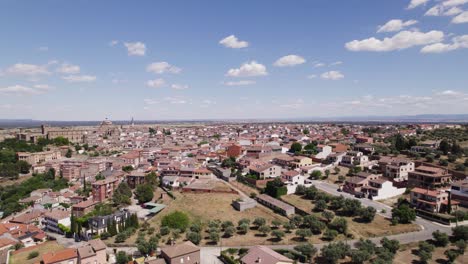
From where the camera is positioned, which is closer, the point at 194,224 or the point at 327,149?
the point at 194,224

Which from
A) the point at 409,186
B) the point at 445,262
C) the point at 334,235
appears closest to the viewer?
the point at 445,262

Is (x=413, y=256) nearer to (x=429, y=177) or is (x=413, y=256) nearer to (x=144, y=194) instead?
(x=429, y=177)

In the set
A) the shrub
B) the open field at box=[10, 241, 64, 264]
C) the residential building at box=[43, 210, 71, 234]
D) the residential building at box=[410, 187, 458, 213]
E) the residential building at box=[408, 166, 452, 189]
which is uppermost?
the residential building at box=[408, 166, 452, 189]

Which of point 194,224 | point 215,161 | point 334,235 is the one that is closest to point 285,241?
point 334,235

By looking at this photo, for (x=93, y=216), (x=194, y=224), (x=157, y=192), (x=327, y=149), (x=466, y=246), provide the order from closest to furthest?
1. (x=466, y=246)
2. (x=194, y=224)
3. (x=93, y=216)
4. (x=157, y=192)
5. (x=327, y=149)

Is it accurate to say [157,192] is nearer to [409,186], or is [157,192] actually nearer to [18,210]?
[18,210]

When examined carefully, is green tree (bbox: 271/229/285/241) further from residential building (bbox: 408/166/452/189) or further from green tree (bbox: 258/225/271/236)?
residential building (bbox: 408/166/452/189)

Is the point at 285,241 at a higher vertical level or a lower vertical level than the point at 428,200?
lower

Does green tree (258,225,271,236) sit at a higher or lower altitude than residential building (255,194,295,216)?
lower

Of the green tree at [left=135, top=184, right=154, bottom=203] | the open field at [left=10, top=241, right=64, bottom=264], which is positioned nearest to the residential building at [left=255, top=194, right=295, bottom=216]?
the green tree at [left=135, top=184, right=154, bottom=203]
